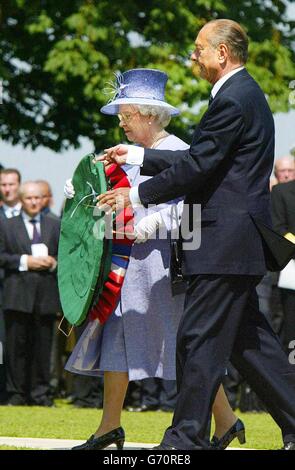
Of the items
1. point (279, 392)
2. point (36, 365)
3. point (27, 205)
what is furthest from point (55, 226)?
point (279, 392)

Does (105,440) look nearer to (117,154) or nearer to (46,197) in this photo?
(117,154)

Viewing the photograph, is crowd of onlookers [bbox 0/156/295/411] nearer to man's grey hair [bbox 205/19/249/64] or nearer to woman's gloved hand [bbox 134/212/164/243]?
woman's gloved hand [bbox 134/212/164/243]

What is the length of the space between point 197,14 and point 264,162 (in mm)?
15619

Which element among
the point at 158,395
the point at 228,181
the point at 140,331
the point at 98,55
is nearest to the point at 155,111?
the point at 228,181

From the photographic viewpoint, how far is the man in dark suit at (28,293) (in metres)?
13.6

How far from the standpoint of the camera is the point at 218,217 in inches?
270

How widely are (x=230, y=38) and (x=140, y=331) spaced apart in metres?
1.75

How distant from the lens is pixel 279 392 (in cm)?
710

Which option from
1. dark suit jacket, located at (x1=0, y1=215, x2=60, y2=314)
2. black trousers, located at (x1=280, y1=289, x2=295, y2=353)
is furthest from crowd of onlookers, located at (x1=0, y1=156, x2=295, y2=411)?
black trousers, located at (x1=280, y1=289, x2=295, y2=353)

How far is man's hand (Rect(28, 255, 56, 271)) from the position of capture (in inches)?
532

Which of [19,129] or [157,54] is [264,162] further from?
[19,129]

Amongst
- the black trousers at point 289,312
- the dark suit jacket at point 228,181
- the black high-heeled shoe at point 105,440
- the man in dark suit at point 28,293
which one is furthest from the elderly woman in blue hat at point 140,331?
the man in dark suit at point 28,293

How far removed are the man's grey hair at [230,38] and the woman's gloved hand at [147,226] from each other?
1.06 m

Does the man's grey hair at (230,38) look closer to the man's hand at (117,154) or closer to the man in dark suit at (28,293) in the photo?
the man's hand at (117,154)
